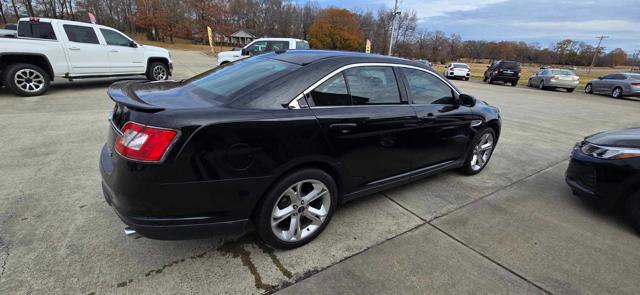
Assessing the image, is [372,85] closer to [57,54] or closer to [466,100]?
[466,100]

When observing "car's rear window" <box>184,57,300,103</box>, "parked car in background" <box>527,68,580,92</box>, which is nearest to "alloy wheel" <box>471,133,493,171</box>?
"car's rear window" <box>184,57,300,103</box>

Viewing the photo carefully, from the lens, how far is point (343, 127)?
2.40m

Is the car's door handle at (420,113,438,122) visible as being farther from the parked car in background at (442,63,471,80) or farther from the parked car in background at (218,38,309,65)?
the parked car in background at (442,63,471,80)

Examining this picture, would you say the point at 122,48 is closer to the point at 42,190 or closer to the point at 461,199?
the point at 42,190

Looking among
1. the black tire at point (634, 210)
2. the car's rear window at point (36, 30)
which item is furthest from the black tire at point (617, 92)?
the car's rear window at point (36, 30)

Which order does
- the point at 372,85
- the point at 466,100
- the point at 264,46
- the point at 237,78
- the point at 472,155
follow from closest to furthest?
the point at 237,78, the point at 372,85, the point at 466,100, the point at 472,155, the point at 264,46

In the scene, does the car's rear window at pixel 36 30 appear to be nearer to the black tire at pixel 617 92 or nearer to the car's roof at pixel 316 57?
the car's roof at pixel 316 57

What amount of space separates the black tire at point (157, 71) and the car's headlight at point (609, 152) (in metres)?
11.1

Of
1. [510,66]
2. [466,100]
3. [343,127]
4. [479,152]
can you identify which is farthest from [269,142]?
[510,66]

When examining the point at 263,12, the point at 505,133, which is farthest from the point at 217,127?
the point at 263,12

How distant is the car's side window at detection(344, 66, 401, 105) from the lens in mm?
2600

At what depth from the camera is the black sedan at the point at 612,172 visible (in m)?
2.85

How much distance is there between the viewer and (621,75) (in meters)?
17.1

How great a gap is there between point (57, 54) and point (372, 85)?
8.59 m
